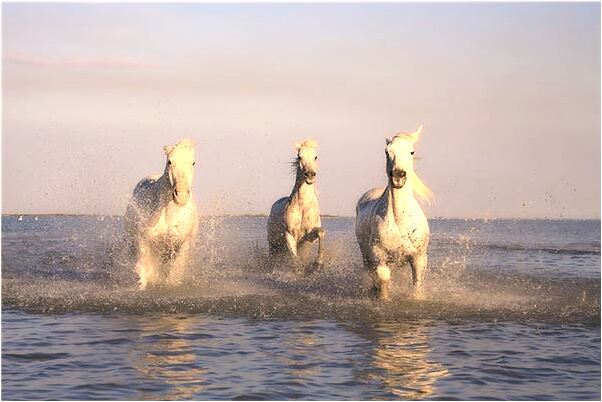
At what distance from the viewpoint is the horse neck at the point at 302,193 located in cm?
1560

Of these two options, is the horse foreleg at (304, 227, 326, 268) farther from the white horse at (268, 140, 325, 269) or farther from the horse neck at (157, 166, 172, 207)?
the horse neck at (157, 166, 172, 207)

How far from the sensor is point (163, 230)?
12508 mm

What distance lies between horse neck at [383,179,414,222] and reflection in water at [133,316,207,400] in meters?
3.24

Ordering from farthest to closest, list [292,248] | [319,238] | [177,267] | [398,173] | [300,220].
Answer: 1. [300,220]
2. [292,248]
3. [319,238]
4. [177,267]
5. [398,173]

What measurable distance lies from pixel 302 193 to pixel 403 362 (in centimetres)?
840

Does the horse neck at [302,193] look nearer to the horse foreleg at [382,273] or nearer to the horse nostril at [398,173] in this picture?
the horse foreleg at [382,273]

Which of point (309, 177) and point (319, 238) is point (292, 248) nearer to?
point (319, 238)

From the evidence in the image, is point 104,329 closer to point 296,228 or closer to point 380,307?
point 380,307

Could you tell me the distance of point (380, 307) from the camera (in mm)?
10633

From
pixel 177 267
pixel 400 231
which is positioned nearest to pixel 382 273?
pixel 400 231

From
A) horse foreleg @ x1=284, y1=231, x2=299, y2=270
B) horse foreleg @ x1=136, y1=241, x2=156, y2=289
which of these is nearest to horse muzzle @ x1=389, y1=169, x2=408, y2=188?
horse foreleg @ x1=136, y1=241, x2=156, y2=289

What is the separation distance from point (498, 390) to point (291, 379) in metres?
1.74

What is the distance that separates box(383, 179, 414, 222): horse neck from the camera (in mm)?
10922

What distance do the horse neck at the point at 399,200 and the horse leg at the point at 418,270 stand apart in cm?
64
